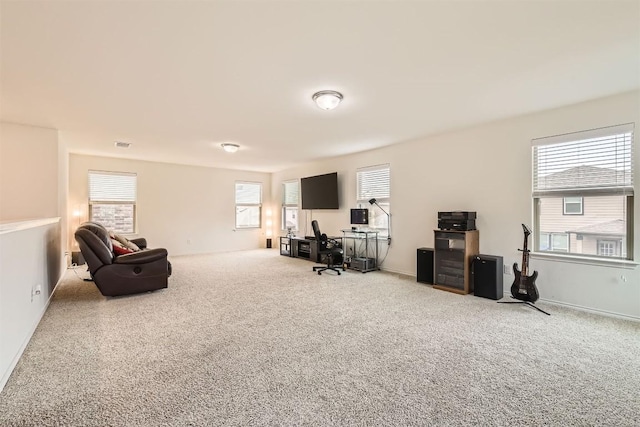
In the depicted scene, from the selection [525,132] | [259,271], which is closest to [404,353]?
[525,132]

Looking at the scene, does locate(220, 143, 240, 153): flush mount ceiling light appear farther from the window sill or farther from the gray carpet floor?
the window sill

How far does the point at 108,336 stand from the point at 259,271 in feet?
10.1

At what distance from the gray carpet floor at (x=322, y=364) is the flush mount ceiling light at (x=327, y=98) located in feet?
7.66

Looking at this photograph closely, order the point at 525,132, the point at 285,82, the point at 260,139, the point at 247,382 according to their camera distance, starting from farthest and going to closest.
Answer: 1. the point at 260,139
2. the point at 525,132
3. the point at 285,82
4. the point at 247,382

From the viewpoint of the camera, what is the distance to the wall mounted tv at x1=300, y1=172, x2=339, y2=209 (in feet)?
22.3

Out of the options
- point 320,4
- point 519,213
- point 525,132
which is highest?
point 320,4

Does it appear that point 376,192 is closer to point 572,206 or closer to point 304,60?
point 572,206

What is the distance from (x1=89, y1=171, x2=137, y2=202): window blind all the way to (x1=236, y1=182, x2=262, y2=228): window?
267cm

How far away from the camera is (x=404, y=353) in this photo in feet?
7.94

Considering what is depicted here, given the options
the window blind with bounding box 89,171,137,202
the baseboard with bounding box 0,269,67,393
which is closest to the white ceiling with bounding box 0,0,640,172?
the baseboard with bounding box 0,269,67,393

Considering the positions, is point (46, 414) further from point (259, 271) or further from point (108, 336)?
point (259, 271)

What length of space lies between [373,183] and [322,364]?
4.39 meters

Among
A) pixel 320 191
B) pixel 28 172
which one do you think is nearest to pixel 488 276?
pixel 320 191

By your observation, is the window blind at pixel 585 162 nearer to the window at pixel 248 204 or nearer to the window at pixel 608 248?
the window at pixel 608 248
